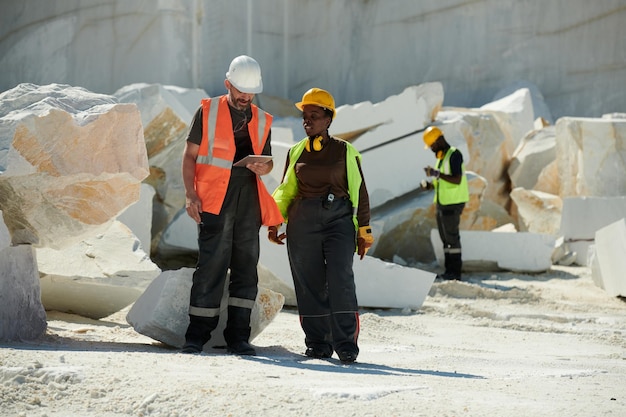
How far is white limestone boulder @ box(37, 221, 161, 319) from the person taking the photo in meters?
5.89

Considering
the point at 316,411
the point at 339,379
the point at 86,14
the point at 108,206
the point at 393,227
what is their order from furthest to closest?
the point at 86,14
the point at 393,227
the point at 108,206
the point at 339,379
the point at 316,411

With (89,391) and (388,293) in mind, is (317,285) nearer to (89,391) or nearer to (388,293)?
(89,391)

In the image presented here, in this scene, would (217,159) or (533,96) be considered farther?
(533,96)

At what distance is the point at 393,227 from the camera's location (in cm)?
1081

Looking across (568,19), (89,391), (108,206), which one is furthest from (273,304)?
(568,19)

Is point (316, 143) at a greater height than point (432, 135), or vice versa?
point (432, 135)

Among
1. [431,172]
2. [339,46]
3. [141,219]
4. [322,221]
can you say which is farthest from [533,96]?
[322,221]

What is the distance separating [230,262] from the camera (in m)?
4.67

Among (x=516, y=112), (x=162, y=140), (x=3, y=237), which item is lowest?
(x=3, y=237)

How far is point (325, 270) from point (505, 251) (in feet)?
18.7

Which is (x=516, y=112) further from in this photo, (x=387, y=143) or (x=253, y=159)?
(x=253, y=159)

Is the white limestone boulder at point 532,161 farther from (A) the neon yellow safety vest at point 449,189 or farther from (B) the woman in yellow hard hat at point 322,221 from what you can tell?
(B) the woman in yellow hard hat at point 322,221

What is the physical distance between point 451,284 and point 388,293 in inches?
52.1

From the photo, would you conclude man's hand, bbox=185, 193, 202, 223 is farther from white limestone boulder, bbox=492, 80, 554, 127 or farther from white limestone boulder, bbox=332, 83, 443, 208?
white limestone boulder, bbox=492, 80, 554, 127
